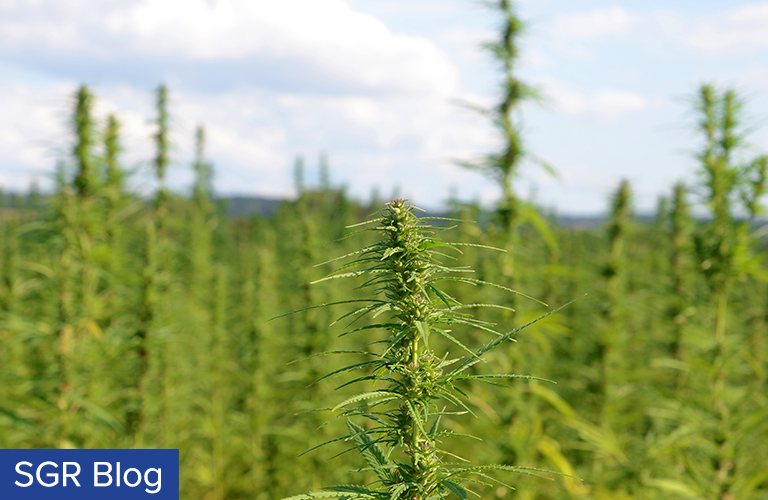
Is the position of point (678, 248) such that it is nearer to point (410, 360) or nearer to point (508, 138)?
point (508, 138)

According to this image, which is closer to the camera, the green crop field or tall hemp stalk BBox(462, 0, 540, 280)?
the green crop field

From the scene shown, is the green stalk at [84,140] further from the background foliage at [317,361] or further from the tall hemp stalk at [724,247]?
the tall hemp stalk at [724,247]

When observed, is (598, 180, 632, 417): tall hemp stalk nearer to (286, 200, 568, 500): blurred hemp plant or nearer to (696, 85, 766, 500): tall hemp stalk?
(696, 85, 766, 500): tall hemp stalk

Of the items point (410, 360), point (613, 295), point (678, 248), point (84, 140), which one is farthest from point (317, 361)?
point (410, 360)

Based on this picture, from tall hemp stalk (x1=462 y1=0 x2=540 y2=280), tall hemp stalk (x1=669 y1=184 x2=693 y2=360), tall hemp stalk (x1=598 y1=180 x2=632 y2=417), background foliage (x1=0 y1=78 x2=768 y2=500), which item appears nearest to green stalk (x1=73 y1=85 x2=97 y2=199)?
background foliage (x1=0 y1=78 x2=768 y2=500)

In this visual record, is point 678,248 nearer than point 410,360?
→ No

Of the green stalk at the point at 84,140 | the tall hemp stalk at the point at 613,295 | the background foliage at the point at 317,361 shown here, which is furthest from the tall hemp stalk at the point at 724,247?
the green stalk at the point at 84,140

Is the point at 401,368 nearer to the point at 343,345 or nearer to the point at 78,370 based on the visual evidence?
the point at 78,370

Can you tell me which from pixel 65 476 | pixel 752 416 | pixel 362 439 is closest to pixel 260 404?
pixel 65 476

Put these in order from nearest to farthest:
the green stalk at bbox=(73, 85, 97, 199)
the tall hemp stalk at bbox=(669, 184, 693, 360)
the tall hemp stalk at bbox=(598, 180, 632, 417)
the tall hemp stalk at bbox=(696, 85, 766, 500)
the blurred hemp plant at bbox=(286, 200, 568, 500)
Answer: the blurred hemp plant at bbox=(286, 200, 568, 500) < the tall hemp stalk at bbox=(696, 85, 766, 500) < the green stalk at bbox=(73, 85, 97, 199) < the tall hemp stalk at bbox=(598, 180, 632, 417) < the tall hemp stalk at bbox=(669, 184, 693, 360)

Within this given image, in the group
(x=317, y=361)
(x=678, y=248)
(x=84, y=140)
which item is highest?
(x=84, y=140)

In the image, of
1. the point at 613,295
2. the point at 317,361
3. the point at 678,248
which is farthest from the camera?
the point at 613,295

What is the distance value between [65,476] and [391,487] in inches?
197

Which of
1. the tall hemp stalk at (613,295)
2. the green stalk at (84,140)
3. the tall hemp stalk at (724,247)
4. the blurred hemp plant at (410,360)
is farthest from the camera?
the tall hemp stalk at (613,295)
